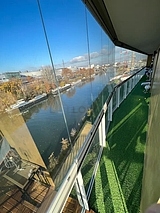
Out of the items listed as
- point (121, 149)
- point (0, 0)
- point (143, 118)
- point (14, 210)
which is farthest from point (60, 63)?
point (143, 118)

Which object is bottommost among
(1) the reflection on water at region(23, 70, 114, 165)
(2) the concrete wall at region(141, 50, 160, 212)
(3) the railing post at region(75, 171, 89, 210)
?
(3) the railing post at region(75, 171, 89, 210)

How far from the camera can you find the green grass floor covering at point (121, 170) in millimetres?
2064

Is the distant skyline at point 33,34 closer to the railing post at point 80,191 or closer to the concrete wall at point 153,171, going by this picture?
the concrete wall at point 153,171

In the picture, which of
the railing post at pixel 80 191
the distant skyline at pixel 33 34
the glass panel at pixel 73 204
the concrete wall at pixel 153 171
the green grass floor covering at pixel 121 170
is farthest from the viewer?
the green grass floor covering at pixel 121 170

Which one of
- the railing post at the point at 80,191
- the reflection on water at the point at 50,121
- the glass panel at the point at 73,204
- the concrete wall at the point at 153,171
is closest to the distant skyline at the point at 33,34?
the reflection on water at the point at 50,121

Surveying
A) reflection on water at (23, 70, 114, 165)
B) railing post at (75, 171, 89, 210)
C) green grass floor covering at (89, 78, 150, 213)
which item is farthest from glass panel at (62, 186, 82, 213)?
reflection on water at (23, 70, 114, 165)

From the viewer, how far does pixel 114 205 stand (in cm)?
205

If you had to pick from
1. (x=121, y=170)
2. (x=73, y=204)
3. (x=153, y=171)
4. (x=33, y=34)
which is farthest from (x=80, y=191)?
(x=33, y=34)

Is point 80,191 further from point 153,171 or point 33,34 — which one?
point 33,34

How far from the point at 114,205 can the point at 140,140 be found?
1807 mm

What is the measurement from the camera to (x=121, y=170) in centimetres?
259

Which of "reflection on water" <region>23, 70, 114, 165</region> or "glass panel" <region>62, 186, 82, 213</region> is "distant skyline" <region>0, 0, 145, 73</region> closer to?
"reflection on water" <region>23, 70, 114, 165</region>

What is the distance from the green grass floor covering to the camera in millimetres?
2064

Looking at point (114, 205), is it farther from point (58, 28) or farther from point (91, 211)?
point (58, 28)
